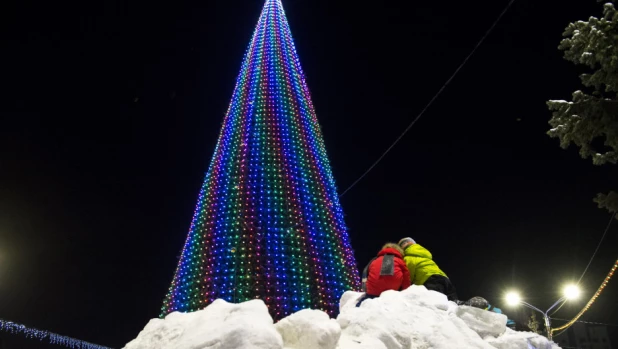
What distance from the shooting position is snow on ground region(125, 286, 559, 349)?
108 inches

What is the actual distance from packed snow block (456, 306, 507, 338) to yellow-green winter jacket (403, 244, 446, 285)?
0.98 meters

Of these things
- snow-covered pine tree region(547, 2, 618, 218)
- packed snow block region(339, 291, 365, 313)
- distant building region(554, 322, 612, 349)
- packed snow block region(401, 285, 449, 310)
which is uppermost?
snow-covered pine tree region(547, 2, 618, 218)

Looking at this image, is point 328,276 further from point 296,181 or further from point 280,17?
point 280,17

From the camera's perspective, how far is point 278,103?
8148mm

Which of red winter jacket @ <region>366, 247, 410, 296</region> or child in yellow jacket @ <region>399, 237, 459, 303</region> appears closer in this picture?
red winter jacket @ <region>366, 247, 410, 296</region>

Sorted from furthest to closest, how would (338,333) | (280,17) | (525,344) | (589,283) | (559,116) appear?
(589,283) < (280,17) < (559,116) < (525,344) < (338,333)

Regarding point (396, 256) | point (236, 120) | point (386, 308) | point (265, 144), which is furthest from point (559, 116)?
point (236, 120)

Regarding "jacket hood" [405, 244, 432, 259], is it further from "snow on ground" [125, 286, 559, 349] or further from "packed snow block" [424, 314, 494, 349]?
"packed snow block" [424, 314, 494, 349]

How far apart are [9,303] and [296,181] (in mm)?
23173

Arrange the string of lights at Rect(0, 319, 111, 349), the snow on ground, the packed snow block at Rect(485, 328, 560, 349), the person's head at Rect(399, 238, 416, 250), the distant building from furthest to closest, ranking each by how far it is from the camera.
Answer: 1. the distant building
2. the string of lights at Rect(0, 319, 111, 349)
3. the person's head at Rect(399, 238, 416, 250)
4. the packed snow block at Rect(485, 328, 560, 349)
5. the snow on ground

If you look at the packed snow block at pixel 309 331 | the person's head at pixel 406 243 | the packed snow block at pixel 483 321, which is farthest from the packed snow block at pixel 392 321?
the person's head at pixel 406 243

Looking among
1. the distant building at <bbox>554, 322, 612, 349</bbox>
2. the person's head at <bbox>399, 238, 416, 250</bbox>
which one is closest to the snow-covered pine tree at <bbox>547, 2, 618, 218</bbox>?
the person's head at <bbox>399, 238, 416, 250</bbox>

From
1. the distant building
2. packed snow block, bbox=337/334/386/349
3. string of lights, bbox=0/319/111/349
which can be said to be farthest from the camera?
the distant building

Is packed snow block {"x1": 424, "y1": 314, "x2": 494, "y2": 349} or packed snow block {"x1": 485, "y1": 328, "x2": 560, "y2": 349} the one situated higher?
packed snow block {"x1": 424, "y1": 314, "x2": 494, "y2": 349}
